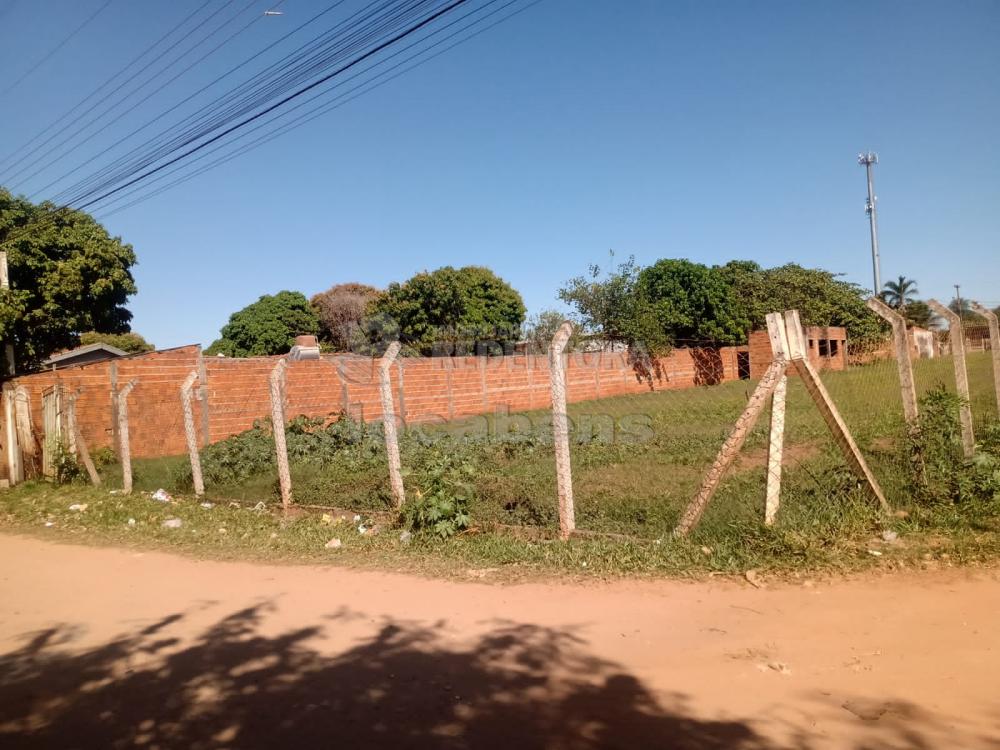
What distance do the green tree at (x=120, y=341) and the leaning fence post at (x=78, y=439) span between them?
20.7 metres

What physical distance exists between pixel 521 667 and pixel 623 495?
329 centimetres

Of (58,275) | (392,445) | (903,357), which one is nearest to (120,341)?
(58,275)

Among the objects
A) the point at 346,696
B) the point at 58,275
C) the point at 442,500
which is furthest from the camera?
the point at 58,275

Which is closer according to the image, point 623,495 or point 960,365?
point 960,365

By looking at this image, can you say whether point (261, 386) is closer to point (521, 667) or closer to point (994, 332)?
point (521, 667)

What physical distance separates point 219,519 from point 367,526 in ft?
7.54

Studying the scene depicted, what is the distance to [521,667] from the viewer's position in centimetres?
335

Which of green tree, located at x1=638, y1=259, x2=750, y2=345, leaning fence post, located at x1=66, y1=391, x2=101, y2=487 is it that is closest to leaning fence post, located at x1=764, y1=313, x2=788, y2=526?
leaning fence post, located at x1=66, y1=391, x2=101, y2=487

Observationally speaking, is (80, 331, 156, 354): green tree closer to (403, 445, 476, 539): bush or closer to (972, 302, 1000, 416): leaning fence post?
(403, 445, 476, 539): bush

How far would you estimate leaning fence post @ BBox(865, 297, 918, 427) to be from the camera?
5.43 metres

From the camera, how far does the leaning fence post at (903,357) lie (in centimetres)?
543

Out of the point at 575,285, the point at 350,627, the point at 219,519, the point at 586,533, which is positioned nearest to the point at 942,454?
the point at 586,533

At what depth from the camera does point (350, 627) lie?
4102 mm

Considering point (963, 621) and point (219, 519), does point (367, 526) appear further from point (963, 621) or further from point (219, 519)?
point (963, 621)
